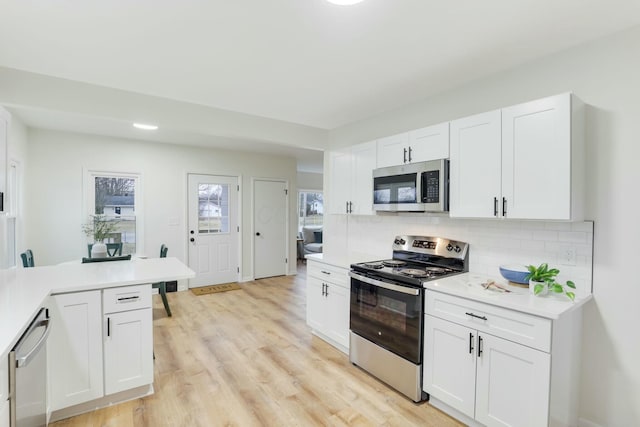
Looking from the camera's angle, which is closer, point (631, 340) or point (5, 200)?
point (631, 340)

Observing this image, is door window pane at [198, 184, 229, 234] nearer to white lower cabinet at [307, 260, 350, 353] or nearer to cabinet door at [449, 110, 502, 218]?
white lower cabinet at [307, 260, 350, 353]

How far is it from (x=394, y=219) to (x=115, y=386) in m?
2.70

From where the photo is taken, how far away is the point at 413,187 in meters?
2.72

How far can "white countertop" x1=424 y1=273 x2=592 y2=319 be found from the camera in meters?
1.73

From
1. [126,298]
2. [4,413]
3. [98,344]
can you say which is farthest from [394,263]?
[4,413]

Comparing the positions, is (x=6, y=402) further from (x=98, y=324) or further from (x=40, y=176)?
(x=40, y=176)

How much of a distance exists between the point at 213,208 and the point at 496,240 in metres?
4.62

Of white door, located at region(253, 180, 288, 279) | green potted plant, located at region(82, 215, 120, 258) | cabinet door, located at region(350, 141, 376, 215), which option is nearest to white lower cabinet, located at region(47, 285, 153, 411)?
cabinet door, located at region(350, 141, 376, 215)

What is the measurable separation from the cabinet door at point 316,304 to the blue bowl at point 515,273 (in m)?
1.69

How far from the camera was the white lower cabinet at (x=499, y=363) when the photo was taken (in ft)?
5.65

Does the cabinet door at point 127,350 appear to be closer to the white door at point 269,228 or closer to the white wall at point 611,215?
the white wall at point 611,215

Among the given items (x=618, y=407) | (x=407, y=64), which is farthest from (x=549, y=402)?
(x=407, y=64)

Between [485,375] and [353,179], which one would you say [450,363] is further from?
[353,179]

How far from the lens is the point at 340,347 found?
3.16m
